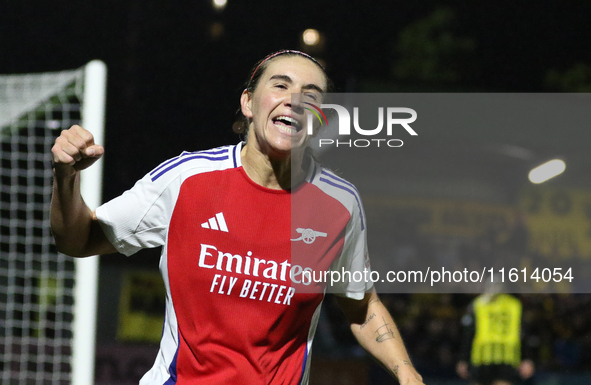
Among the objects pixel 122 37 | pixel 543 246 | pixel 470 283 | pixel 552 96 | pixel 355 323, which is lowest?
pixel 355 323

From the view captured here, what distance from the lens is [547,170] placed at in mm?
9000

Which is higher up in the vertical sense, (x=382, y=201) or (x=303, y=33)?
(x=303, y=33)

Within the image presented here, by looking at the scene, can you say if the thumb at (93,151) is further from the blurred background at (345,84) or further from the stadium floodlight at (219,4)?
the stadium floodlight at (219,4)

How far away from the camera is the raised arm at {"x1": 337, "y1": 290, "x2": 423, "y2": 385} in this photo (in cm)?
212

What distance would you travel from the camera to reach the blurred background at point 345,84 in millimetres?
7000

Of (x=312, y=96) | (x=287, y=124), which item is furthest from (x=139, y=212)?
(x=312, y=96)

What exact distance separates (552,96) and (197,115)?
24.2 feet

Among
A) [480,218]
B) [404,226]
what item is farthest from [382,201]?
[480,218]

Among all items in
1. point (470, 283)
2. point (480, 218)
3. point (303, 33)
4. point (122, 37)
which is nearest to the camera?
point (470, 283)

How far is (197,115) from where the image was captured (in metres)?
13.5

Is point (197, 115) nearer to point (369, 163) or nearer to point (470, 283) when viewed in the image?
point (369, 163)

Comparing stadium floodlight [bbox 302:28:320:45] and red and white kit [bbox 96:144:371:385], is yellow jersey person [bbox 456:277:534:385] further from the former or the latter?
stadium floodlight [bbox 302:28:320:45]

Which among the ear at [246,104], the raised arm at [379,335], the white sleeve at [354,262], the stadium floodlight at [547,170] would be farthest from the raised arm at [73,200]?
the stadium floodlight at [547,170]

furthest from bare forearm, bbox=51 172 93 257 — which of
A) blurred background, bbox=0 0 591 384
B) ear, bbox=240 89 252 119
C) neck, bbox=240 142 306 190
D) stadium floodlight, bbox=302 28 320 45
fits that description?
stadium floodlight, bbox=302 28 320 45
